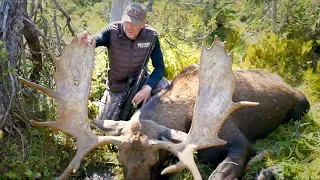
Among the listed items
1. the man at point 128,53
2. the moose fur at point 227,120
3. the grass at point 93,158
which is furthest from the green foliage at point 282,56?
the man at point 128,53

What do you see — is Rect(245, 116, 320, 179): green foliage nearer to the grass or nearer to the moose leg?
the grass

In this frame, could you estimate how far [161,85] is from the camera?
5977 mm

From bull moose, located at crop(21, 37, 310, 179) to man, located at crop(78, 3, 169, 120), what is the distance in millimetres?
528

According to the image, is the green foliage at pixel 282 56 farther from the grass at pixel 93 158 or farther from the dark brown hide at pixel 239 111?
the grass at pixel 93 158

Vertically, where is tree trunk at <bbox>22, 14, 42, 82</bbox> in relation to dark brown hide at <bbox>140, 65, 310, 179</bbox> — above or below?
above

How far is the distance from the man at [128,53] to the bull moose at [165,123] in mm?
528

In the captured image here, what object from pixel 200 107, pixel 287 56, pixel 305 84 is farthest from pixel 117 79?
pixel 287 56

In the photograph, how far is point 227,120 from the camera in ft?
17.8

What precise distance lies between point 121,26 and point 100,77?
1.56 meters

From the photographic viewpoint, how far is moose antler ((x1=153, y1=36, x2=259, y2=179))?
4180 millimetres

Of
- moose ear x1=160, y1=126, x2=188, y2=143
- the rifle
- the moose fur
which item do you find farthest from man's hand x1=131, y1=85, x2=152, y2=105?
moose ear x1=160, y1=126, x2=188, y2=143

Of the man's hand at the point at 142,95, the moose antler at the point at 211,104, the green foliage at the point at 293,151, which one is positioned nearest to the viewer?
the moose antler at the point at 211,104

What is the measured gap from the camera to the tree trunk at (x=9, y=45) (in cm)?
450

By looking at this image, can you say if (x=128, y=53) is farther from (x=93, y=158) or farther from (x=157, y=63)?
(x=93, y=158)
